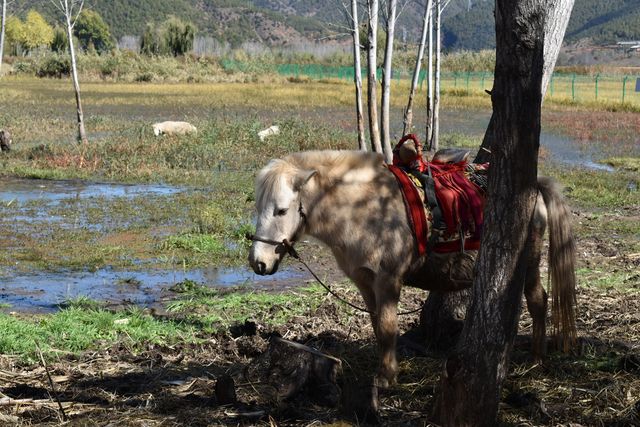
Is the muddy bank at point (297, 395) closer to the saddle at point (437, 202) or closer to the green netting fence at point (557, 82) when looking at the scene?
the saddle at point (437, 202)

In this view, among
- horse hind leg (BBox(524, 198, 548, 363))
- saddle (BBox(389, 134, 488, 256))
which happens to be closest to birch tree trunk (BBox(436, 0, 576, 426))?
saddle (BBox(389, 134, 488, 256))

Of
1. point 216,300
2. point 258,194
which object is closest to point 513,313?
point 258,194

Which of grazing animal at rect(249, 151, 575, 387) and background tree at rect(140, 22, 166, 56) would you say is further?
background tree at rect(140, 22, 166, 56)

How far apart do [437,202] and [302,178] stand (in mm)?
1082

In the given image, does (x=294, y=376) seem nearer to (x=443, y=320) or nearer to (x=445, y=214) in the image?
(x=445, y=214)

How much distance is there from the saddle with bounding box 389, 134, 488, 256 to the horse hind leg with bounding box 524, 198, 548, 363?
45 centimetres

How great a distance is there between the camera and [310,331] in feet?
25.3

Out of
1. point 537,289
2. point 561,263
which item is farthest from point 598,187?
point 561,263

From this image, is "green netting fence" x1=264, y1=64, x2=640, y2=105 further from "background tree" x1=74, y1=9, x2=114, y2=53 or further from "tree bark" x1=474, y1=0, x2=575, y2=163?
"background tree" x1=74, y1=9, x2=114, y2=53

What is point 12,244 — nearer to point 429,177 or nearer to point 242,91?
point 429,177

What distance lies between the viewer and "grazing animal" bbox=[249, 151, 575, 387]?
598 centimetres

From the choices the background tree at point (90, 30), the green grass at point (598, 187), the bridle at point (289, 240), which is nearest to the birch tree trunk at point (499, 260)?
the bridle at point (289, 240)

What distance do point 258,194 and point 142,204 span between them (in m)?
10.3

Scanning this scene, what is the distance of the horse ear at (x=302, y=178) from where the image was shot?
235 inches
